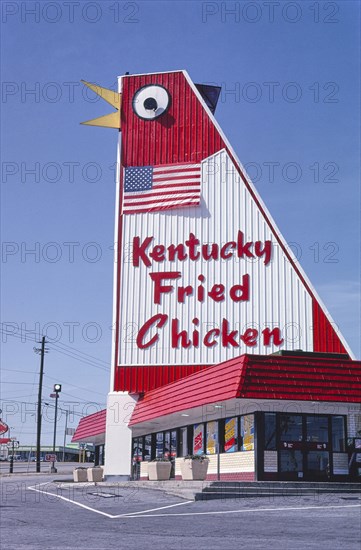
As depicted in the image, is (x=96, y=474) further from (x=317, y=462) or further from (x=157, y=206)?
(x=317, y=462)

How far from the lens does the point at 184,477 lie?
2897 cm

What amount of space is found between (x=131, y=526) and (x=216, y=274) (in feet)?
77.0

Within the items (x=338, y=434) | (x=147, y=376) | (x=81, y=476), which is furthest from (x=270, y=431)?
(x=81, y=476)

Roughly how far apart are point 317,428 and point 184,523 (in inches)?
529

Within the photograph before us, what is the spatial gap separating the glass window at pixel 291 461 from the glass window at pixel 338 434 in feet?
5.11

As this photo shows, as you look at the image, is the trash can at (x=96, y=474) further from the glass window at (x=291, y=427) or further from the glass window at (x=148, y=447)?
the glass window at (x=291, y=427)

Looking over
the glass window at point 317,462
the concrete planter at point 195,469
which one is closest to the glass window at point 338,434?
the glass window at point 317,462

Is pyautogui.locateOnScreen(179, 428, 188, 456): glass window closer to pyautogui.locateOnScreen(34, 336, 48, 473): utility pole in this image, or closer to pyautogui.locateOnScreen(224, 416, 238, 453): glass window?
pyautogui.locateOnScreen(224, 416, 238, 453): glass window

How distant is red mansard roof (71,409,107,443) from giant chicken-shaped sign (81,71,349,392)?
197 inches

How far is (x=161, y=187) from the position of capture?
40.6 m

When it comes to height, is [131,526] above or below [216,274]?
below

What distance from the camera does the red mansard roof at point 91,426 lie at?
43.2 metres

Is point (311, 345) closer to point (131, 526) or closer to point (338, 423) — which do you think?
point (338, 423)

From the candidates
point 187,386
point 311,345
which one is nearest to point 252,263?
point 311,345
